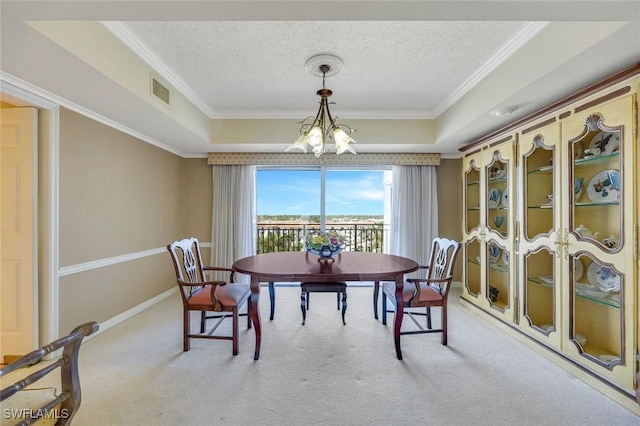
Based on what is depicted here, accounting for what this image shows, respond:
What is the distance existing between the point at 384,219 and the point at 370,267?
2.90m

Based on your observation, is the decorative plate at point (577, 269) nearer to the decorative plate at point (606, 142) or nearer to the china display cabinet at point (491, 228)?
the china display cabinet at point (491, 228)

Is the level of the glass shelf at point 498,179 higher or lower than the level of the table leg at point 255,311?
higher

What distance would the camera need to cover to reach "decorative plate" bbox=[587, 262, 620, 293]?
201 centimetres

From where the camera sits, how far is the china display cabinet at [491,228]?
2996 millimetres

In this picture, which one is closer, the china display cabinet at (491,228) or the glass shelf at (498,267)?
Result: the china display cabinet at (491,228)

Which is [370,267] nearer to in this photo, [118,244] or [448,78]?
[448,78]

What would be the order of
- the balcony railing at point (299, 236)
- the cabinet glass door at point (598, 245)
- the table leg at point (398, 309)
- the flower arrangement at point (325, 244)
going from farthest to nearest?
1. the balcony railing at point (299, 236)
2. the flower arrangement at point (325, 244)
3. the table leg at point (398, 309)
4. the cabinet glass door at point (598, 245)

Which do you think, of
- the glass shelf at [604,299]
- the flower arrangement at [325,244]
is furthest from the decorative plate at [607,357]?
the flower arrangement at [325,244]

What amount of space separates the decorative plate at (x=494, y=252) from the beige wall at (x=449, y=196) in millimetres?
1311

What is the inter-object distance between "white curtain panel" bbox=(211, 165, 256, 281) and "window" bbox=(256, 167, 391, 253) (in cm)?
31

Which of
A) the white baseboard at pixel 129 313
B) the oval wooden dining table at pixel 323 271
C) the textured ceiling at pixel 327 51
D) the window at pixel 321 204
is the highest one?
the textured ceiling at pixel 327 51

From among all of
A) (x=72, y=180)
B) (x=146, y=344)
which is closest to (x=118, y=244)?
(x=72, y=180)

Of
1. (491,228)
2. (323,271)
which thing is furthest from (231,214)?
(491,228)

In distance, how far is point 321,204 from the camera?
464cm
